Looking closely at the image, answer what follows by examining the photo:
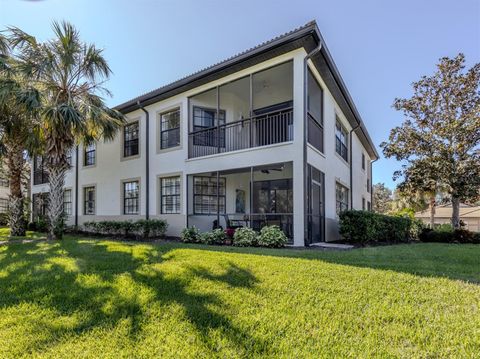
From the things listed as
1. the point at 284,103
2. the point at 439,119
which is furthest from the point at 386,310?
the point at 439,119

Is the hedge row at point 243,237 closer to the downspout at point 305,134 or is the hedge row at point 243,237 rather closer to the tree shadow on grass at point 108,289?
the downspout at point 305,134

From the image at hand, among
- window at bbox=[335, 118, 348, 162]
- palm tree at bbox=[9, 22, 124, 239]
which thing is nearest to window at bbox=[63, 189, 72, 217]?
palm tree at bbox=[9, 22, 124, 239]

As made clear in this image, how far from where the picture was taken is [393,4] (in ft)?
35.4

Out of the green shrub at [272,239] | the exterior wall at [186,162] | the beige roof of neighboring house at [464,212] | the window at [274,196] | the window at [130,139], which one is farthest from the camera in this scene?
the beige roof of neighboring house at [464,212]

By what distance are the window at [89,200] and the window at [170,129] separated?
584 cm

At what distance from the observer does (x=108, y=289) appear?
15.3 ft

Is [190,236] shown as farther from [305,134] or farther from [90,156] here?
[90,156]

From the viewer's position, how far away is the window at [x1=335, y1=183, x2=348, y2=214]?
14.0 metres

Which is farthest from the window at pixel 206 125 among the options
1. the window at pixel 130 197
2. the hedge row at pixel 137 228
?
the window at pixel 130 197

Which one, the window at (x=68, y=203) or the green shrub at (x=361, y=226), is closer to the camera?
the green shrub at (x=361, y=226)

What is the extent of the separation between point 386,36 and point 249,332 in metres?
13.8

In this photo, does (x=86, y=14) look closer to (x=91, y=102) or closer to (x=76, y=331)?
(x=91, y=102)

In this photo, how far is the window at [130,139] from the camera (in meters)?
14.9

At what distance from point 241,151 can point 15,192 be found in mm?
9997
